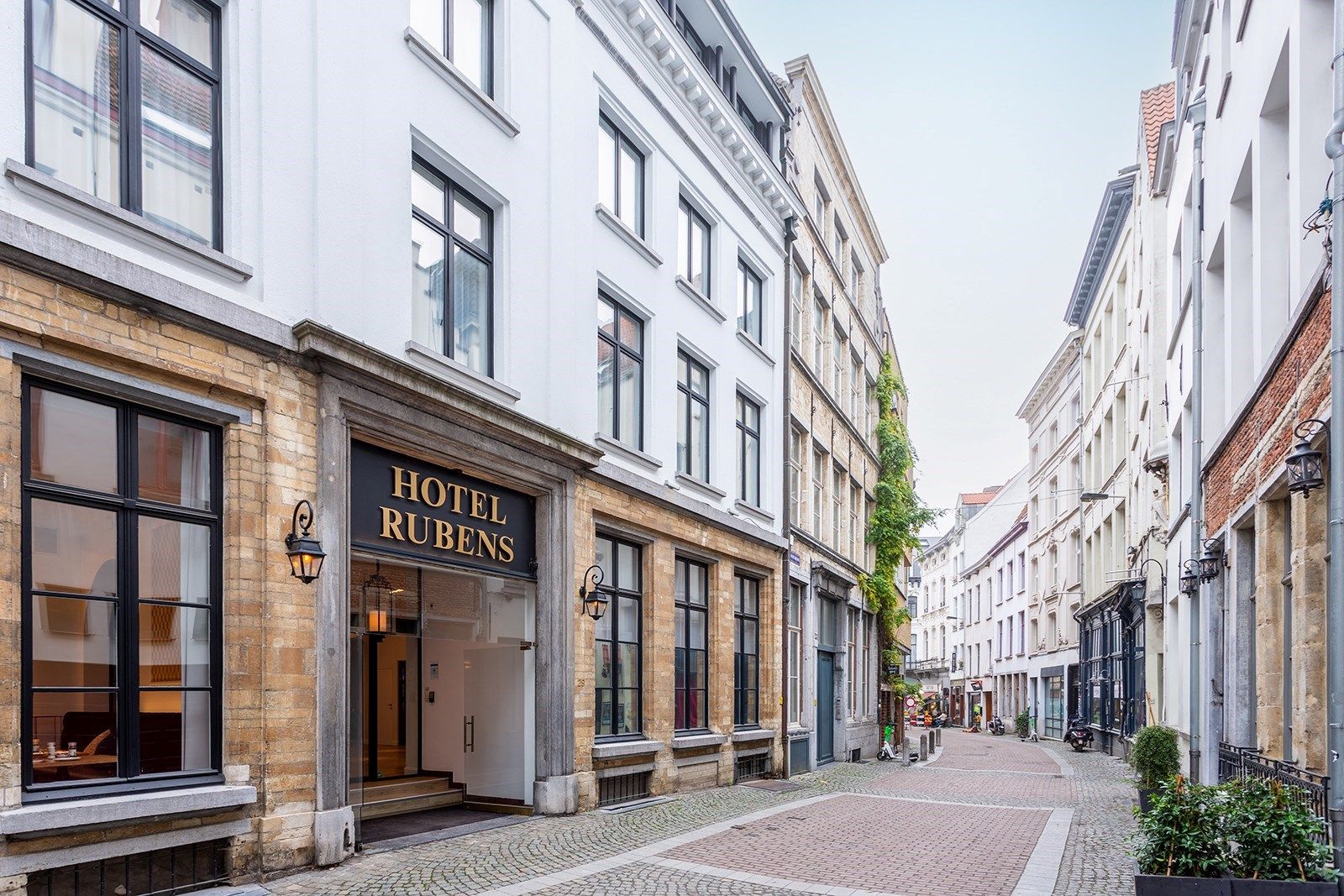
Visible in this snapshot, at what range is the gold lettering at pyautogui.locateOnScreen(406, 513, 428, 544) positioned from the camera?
1077 cm

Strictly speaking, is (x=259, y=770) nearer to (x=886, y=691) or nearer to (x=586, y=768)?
(x=586, y=768)

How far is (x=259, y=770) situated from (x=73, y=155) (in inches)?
183

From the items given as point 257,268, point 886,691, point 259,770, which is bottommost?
point 886,691

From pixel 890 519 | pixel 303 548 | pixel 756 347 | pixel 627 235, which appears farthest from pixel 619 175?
pixel 890 519

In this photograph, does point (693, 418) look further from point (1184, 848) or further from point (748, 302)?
point (1184, 848)

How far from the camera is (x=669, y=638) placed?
51.8ft

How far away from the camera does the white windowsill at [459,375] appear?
34.6 feet

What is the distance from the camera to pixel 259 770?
8383 mm

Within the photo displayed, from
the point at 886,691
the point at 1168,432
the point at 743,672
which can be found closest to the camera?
the point at 743,672

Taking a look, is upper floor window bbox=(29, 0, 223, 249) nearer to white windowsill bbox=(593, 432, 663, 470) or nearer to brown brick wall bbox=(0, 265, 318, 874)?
brown brick wall bbox=(0, 265, 318, 874)

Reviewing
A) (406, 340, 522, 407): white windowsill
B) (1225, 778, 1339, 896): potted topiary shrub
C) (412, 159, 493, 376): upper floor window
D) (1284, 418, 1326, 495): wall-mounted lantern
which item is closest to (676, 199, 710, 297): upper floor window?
(412, 159, 493, 376): upper floor window

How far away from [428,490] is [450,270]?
2336 mm

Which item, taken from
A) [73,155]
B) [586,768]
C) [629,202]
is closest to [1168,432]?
[629,202]

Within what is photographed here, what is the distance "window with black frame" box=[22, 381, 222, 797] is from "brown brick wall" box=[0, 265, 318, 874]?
0.55 feet
